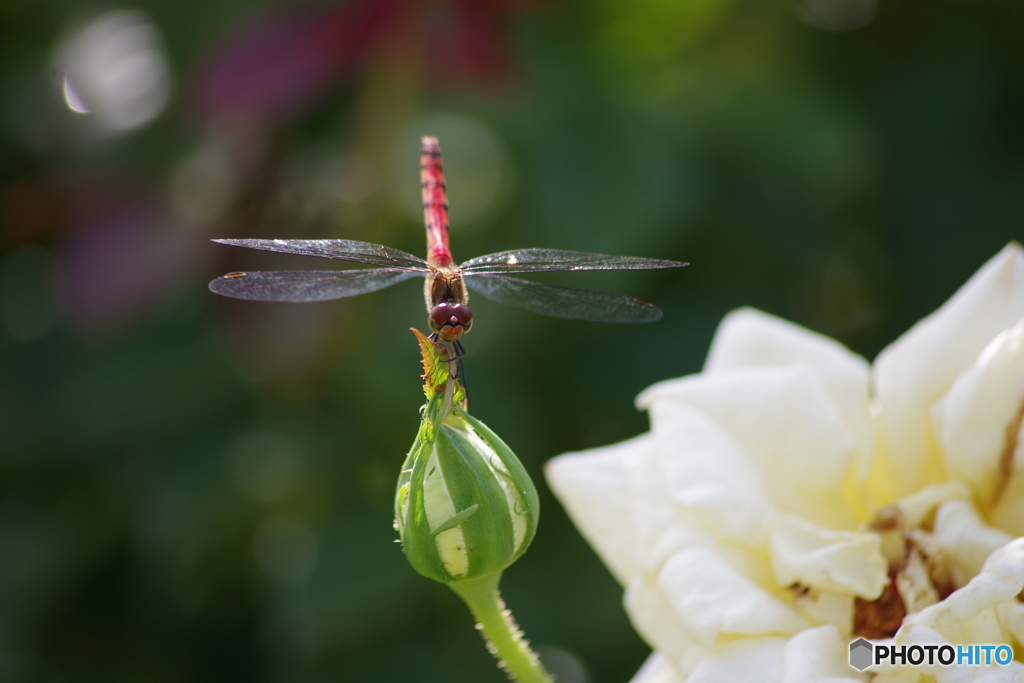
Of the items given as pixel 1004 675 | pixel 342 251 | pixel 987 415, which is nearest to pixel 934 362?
pixel 987 415

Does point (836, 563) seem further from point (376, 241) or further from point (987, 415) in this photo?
point (376, 241)

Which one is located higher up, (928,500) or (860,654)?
(928,500)

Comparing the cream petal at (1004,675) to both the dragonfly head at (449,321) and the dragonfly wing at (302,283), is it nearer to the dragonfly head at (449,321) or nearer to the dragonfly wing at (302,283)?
the dragonfly head at (449,321)

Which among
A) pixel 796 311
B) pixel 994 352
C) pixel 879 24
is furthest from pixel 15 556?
pixel 879 24

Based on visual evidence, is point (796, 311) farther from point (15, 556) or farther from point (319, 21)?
point (15, 556)

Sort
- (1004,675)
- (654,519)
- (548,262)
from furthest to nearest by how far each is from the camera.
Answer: (548,262) → (654,519) → (1004,675)

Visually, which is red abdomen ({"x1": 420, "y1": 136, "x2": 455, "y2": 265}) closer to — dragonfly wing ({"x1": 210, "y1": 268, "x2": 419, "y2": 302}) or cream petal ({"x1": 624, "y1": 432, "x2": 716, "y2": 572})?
dragonfly wing ({"x1": 210, "y1": 268, "x2": 419, "y2": 302})
